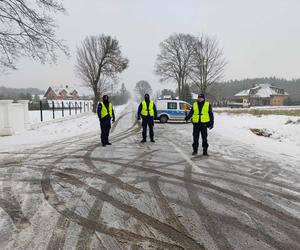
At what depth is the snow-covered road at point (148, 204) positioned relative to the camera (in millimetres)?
3309

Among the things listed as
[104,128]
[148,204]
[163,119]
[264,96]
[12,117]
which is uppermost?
[264,96]

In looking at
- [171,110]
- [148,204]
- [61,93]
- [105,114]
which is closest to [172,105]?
[171,110]

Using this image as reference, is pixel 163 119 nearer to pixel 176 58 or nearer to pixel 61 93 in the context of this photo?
pixel 176 58

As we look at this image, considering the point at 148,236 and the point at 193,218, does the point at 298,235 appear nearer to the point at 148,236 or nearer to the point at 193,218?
the point at 193,218

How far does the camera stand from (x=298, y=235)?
341cm

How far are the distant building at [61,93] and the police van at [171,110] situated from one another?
8399cm

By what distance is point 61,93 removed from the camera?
10875 cm

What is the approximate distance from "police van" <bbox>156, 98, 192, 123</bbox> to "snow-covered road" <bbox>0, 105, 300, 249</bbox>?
49.3ft

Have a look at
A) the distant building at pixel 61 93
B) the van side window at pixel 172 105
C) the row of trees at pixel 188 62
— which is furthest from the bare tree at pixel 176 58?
the distant building at pixel 61 93

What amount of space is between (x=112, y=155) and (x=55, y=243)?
5.09 m

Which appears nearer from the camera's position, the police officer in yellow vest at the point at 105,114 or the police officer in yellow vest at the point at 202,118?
the police officer in yellow vest at the point at 202,118

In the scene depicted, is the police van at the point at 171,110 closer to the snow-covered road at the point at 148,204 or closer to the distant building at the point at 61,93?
the snow-covered road at the point at 148,204

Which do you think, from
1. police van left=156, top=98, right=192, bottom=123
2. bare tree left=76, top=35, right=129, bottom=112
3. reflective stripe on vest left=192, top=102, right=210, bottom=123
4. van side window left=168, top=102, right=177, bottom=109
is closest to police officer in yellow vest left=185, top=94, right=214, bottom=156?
reflective stripe on vest left=192, top=102, right=210, bottom=123

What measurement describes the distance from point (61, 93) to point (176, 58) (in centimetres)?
7162
